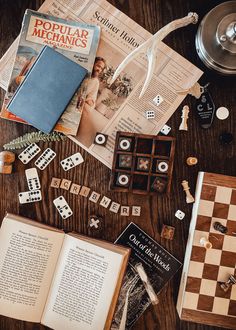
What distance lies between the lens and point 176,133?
156cm

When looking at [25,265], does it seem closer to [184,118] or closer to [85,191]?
[85,191]

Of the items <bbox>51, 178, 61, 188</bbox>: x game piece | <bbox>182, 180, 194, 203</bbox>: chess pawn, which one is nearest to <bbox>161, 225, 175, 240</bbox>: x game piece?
<bbox>182, 180, 194, 203</bbox>: chess pawn

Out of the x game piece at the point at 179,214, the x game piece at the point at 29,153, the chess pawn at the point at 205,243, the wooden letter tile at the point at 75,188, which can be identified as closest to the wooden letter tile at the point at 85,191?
the wooden letter tile at the point at 75,188

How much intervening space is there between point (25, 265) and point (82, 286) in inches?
9.1

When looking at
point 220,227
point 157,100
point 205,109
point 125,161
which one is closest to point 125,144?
point 125,161

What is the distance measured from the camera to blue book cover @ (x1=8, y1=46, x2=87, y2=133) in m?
1.49

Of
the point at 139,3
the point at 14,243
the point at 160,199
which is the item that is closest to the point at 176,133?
the point at 160,199

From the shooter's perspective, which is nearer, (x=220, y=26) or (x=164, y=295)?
(x=220, y=26)

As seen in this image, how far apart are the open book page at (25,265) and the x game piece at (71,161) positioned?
0.25 metres

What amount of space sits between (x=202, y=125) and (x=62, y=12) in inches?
27.6

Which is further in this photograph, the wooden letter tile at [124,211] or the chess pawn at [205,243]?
the wooden letter tile at [124,211]

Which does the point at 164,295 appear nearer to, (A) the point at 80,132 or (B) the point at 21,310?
(B) the point at 21,310

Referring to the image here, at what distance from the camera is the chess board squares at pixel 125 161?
150 centimetres

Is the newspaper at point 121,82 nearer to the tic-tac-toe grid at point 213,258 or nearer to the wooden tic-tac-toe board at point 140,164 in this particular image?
the wooden tic-tac-toe board at point 140,164
